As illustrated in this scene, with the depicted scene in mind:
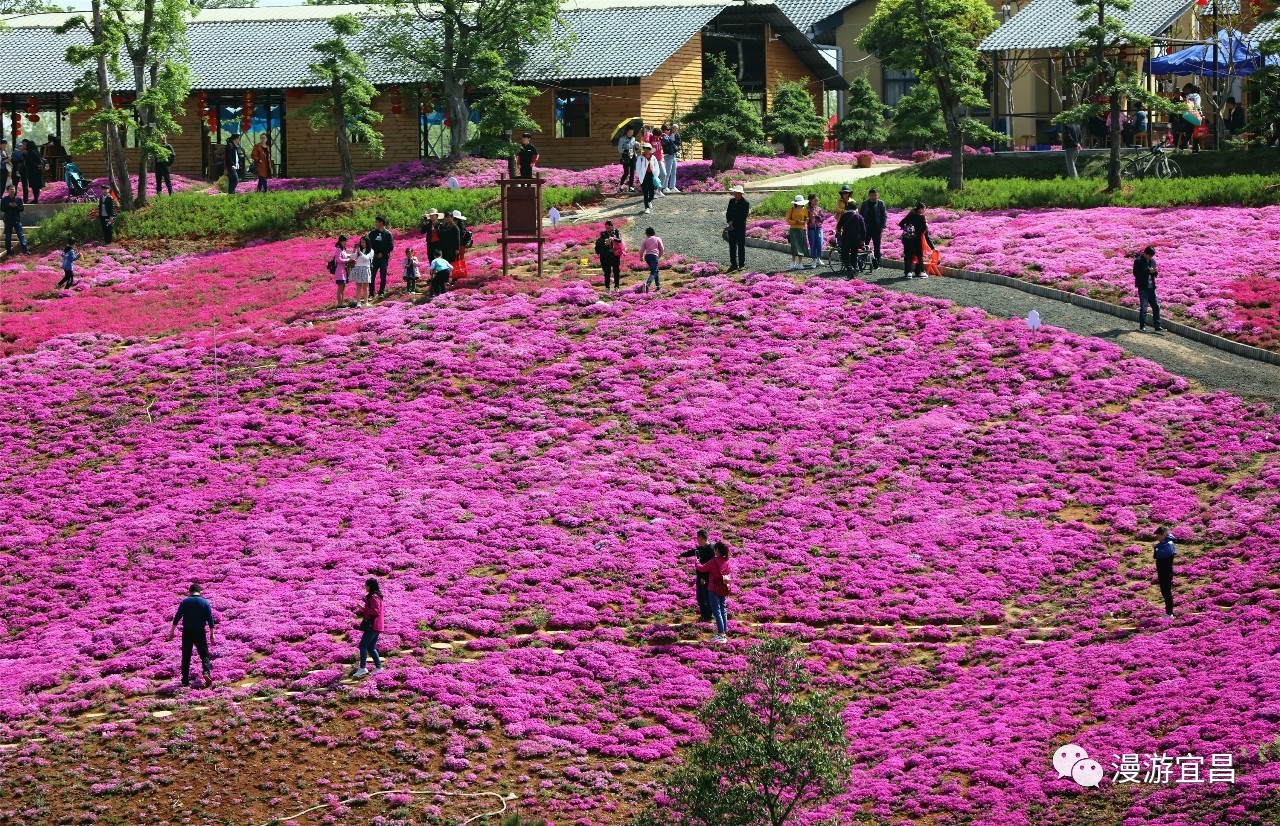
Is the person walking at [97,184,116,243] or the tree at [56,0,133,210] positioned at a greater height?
the tree at [56,0,133,210]

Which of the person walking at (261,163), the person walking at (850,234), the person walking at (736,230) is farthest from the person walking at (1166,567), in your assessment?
the person walking at (261,163)

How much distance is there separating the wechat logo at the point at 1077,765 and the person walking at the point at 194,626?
14411mm

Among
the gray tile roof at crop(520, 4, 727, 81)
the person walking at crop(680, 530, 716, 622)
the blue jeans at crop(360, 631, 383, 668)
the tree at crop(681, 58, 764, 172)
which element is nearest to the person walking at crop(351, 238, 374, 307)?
the tree at crop(681, 58, 764, 172)

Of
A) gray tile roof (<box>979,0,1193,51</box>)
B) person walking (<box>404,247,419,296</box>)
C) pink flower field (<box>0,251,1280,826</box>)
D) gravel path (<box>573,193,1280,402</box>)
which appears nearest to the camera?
pink flower field (<box>0,251,1280,826</box>)

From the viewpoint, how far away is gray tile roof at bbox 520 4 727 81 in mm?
72500

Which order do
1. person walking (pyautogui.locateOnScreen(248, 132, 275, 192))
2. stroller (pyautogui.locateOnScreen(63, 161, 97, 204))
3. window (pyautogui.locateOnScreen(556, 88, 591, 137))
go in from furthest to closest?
window (pyautogui.locateOnScreen(556, 88, 591, 137)), person walking (pyautogui.locateOnScreen(248, 132, 275, 192)), stroller (pyautogui.locateOnScreen(63, 161, 97, 204))

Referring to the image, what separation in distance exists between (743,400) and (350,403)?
1030 cm

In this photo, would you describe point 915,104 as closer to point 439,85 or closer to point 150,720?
point 439,85

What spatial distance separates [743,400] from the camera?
40344 millimetres

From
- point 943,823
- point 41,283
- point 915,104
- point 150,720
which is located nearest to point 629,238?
point 41,283

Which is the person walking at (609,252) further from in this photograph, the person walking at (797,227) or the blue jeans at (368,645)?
the blue jeans at (368,645)

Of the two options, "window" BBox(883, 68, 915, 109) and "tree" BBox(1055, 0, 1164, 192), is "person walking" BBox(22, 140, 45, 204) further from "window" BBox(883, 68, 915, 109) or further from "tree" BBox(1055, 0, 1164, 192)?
"window" BBox(883, 68, 915, 109)

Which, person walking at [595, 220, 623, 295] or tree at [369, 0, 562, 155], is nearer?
person walking at [595, 220, 623, 295]

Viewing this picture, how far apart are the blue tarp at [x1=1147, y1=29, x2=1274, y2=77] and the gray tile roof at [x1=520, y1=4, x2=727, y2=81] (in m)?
21.7
